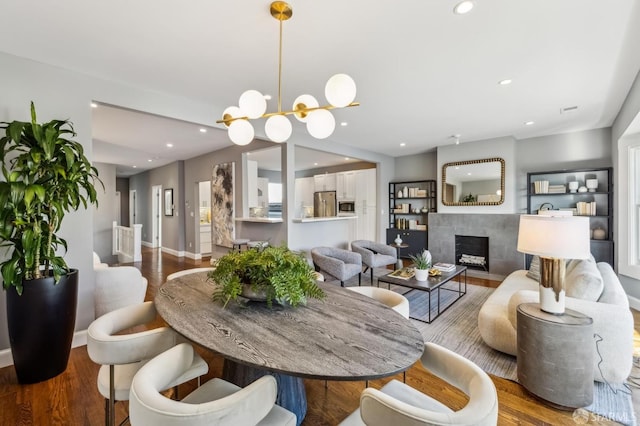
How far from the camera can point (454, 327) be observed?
311 centimetres

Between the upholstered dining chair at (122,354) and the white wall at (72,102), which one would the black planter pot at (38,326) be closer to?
the white wall at (72,102)

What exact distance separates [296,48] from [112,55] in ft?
5.02

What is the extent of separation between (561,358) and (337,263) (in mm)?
2675

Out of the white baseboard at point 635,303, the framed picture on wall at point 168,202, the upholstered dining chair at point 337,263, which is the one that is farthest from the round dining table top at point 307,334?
the framed picture on wall at point 168,202

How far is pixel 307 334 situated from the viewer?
1.28m

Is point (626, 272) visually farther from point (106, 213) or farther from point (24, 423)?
point (106, 213)

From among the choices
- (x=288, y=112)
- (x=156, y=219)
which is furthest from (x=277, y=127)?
(x=156, y=219)

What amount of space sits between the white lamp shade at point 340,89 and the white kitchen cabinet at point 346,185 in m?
5.87

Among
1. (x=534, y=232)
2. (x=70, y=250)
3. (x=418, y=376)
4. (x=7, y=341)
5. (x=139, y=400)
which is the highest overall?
(x=534, y=232)

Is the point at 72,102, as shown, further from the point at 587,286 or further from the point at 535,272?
the point at 535,272

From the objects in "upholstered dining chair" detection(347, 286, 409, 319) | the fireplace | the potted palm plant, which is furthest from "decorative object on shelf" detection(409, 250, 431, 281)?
the potted palm plant

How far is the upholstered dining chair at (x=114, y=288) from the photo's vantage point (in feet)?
9.63

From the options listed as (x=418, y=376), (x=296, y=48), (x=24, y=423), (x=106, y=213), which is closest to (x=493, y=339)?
(x=418, y=376)

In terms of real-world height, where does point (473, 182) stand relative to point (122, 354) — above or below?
above
